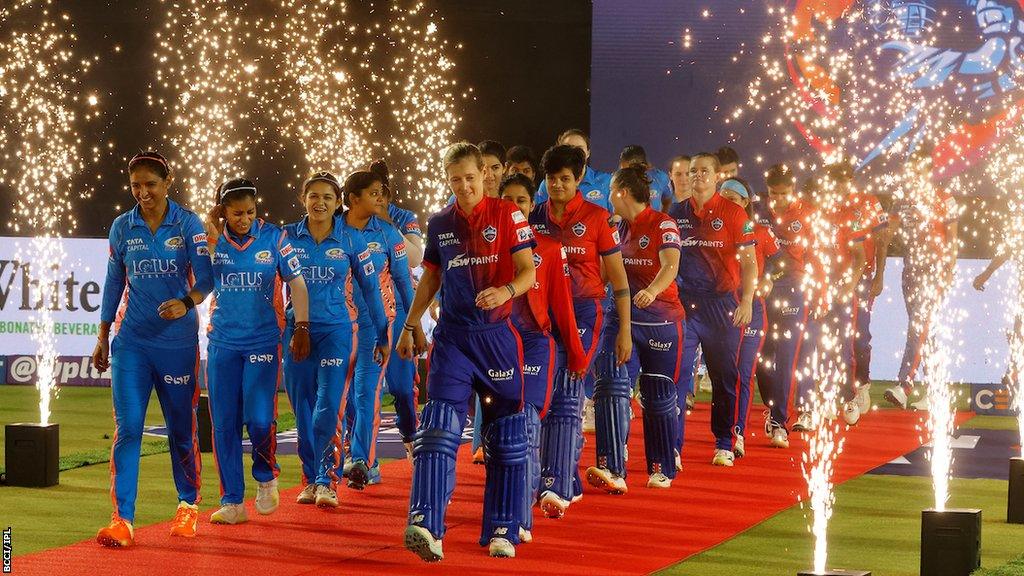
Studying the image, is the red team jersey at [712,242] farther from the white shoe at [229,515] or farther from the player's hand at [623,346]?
→ the white shoe at [229,515]

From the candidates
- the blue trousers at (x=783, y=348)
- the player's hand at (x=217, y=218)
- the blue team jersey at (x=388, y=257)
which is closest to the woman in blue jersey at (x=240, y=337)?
the player's hand at (x=217, y=218)

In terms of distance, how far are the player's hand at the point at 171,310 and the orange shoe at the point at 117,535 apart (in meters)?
1.01

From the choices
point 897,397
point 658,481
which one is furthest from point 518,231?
point 897,397

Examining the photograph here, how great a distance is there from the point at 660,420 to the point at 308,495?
2259 millimetres

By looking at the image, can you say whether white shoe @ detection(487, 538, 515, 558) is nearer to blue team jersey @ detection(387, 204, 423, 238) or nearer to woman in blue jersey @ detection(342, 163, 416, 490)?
woman in blue jersey @ detection(342, 163, 416, 490)

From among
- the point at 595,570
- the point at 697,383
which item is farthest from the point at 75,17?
the point at 595,570

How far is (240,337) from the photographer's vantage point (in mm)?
8359

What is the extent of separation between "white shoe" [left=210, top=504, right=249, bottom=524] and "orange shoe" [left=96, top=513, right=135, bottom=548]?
2.66 ft

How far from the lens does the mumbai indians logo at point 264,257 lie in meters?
8.43

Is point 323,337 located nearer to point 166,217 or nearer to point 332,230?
point 332,230

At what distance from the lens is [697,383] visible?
766 inches

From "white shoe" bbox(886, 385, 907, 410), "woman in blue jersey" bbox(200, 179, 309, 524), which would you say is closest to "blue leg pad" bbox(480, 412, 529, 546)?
"woman in blue jersey" bbox(200, 179, 309, 524)

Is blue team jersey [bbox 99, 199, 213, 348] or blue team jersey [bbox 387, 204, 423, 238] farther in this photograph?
blue team jersey [bbox 387, 204, 423, 238]

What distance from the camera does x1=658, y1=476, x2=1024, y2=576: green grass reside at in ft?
24.6
